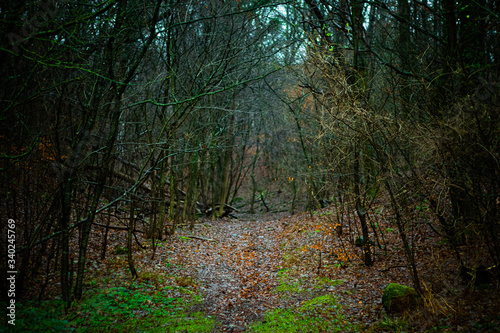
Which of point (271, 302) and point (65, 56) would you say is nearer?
point (65, 56)

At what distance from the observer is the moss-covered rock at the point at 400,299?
198 inches

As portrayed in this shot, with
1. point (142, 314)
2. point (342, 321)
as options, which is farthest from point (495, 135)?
point (142, 314)

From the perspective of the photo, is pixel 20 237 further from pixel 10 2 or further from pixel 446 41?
pixel 446 41

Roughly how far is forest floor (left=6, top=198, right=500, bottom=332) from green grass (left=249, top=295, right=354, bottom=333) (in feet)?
0.06

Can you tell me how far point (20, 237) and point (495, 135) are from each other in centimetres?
798

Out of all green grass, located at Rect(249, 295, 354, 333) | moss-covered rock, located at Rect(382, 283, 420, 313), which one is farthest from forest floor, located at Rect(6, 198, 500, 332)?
moss-covered rock, located at Rect(382, 283, 420, 313)

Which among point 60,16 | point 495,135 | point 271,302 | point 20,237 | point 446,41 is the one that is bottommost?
point 271,302

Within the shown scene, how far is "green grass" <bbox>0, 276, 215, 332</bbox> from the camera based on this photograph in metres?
4.38

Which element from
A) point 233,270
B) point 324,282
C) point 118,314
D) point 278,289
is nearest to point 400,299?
point 324,282

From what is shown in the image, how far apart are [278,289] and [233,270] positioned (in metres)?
1.86

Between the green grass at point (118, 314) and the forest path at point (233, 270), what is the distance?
46cm

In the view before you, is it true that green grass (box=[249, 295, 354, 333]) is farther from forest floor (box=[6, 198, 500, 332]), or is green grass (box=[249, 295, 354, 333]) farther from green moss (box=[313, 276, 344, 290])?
green moss (box=[313, 276, 344, 290])

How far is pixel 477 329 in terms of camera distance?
4.16 m

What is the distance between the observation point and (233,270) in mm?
8398
